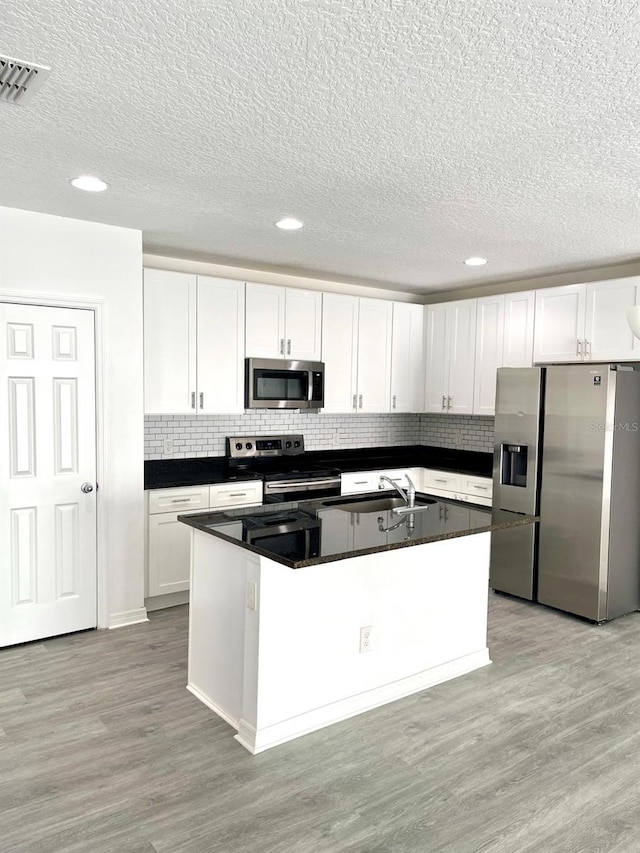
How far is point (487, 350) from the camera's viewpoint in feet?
18.2

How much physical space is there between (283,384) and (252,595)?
104 inches

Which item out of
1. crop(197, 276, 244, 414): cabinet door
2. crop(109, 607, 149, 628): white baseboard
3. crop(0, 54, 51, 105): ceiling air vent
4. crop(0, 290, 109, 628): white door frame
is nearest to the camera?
crop(0, 54, 51, 105): ceiling air vent

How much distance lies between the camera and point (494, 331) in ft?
→ 17.9

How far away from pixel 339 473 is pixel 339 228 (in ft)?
6.93

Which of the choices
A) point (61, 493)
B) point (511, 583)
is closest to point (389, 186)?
point (61, 493)

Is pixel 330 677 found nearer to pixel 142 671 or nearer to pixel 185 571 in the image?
pixel 142 671

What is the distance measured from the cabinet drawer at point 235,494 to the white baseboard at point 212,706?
5.16ft

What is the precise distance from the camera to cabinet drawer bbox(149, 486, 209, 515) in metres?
4.32

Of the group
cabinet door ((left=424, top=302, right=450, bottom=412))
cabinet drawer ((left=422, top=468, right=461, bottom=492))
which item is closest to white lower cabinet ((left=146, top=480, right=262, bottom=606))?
cabinet drawer ((left=422, top=468, right=461, bottom=492))

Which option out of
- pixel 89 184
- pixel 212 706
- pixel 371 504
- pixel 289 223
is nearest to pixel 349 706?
pixel 212 706

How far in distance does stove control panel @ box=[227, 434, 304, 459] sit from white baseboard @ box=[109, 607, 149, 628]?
4.97ft

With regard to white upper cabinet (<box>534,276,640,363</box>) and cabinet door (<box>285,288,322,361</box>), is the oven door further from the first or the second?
white upper cabinet (<box>534,276,640,363</box>)

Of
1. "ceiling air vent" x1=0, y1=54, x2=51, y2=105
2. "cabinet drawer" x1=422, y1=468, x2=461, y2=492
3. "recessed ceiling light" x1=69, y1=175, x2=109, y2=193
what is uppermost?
"recessed ceiling light" x1=69, y1=175, x2=109, y2=193

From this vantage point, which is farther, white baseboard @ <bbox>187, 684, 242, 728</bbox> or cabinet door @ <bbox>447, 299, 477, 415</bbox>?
cabinet door @ <bbox>447, 299, 477, 415</bbox>
